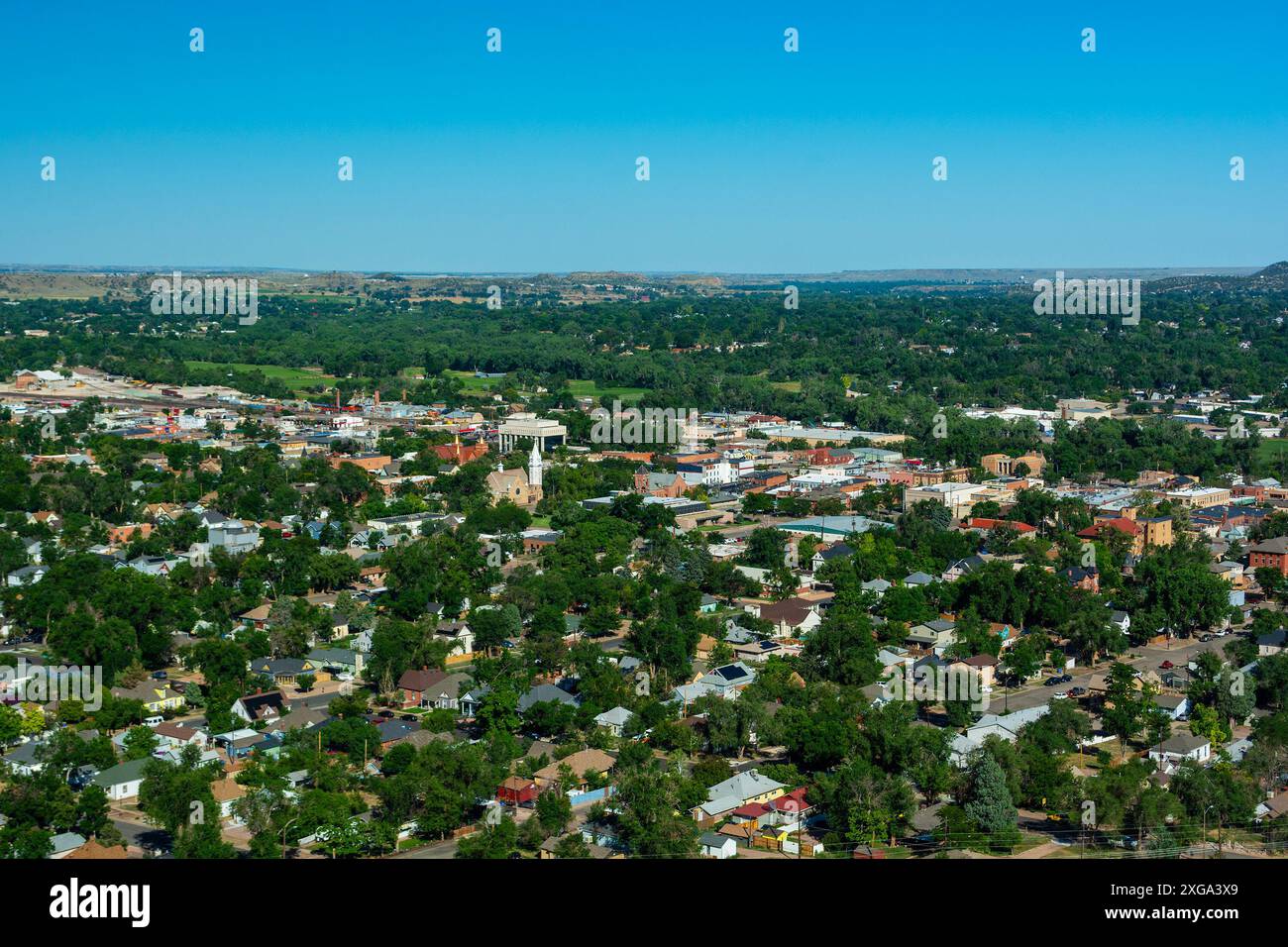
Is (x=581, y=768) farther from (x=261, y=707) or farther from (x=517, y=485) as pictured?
(x=517, y=485)

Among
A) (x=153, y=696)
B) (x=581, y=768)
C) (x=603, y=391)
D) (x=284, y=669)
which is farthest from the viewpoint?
(x=603, y=391)

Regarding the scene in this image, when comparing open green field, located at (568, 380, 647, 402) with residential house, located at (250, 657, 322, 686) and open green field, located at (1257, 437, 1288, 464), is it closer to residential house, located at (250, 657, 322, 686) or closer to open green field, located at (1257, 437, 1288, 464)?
open green field, located at (1257, 437, 1288, 464)

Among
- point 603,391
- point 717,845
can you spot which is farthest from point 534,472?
point 603,391

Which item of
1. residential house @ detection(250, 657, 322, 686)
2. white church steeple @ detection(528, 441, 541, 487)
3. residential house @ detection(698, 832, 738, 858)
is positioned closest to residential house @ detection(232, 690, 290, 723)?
residential house @ detection(250, 657, 322, 686)

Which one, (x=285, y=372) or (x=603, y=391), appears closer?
(x=603, y=391)

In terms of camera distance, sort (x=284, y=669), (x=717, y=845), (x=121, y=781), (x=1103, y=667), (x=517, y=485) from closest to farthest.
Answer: (x=717, y=845)
(x=121, y=781)
(x=284, y=669)
(x=1103, y=667)
(x=517, y=485)

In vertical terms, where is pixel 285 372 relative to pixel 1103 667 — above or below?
above
